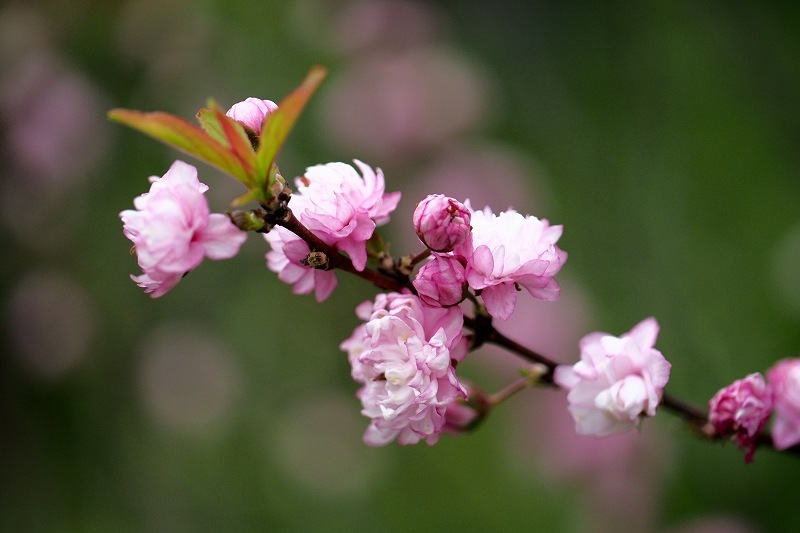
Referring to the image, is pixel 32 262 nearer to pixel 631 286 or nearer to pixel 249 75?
pixel 249 75

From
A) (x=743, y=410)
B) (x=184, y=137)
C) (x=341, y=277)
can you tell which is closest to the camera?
(x=184, y=137)

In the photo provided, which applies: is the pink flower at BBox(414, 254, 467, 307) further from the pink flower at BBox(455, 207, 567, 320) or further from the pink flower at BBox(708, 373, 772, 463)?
the pink flower at BBox(708, 373, 772, 463)

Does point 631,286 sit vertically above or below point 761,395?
below

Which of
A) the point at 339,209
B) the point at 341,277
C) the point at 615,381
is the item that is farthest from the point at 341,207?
the point at 341,277

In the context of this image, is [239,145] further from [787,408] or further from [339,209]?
[787,408]

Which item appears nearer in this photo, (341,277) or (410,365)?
(410,365)

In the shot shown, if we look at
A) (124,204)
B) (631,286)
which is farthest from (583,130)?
(124,204)
